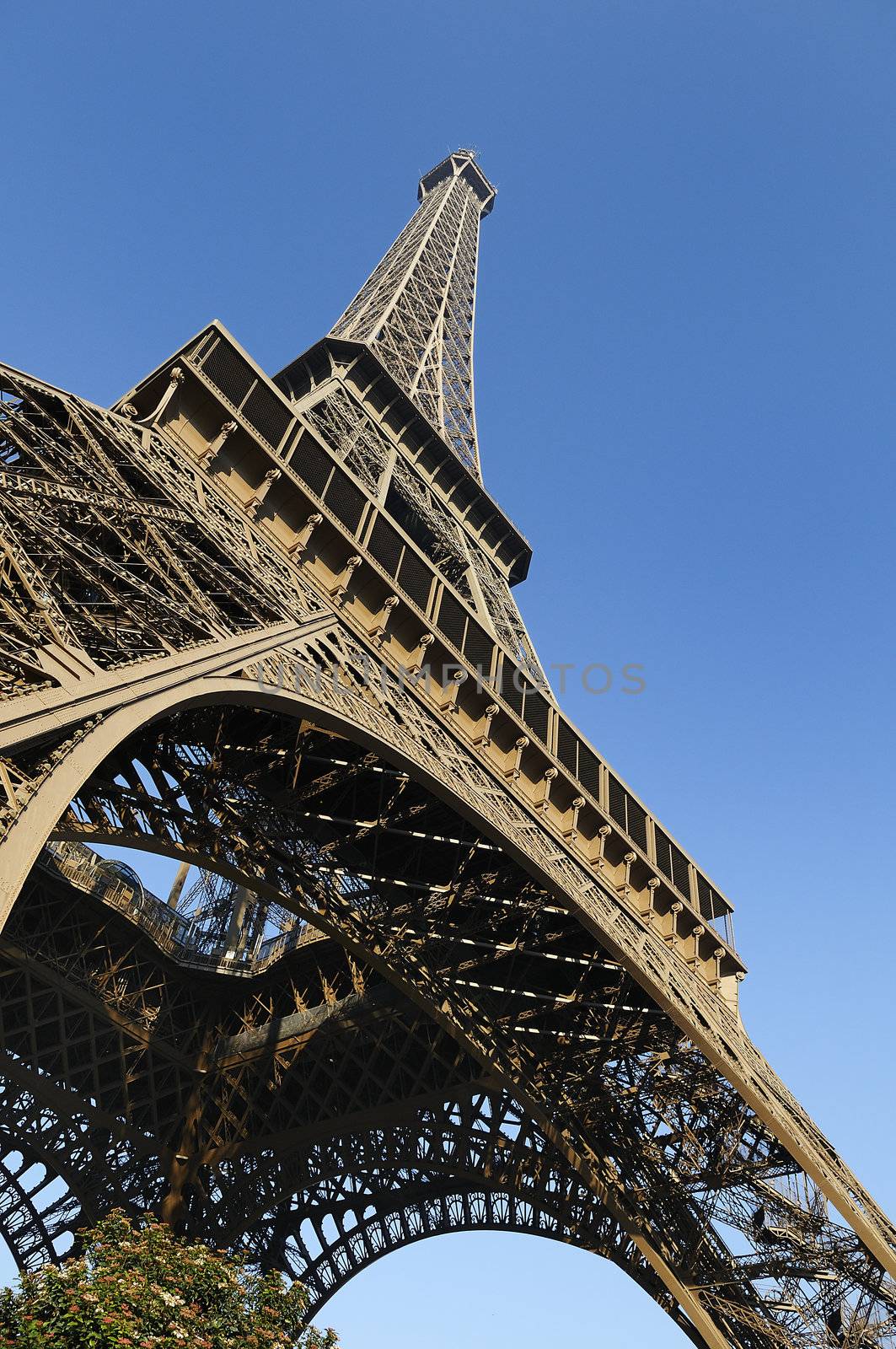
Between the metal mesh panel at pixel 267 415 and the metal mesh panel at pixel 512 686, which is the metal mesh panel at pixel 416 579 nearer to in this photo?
the metal mesh panel at pixel 512 686

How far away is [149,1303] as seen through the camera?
10.9m

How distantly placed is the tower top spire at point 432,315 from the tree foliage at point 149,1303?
33291 millimetres

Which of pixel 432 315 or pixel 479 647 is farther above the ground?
pixel 432 315

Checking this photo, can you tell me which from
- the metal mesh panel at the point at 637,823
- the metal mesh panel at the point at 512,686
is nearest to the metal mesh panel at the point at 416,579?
the metal mesh panel at the point at 512,686

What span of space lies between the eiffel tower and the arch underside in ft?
0.27

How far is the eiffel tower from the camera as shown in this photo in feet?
42.8

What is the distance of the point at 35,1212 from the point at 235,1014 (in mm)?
7301

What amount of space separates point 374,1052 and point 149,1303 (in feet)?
54.1

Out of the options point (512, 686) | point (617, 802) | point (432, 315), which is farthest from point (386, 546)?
point (432, 315)

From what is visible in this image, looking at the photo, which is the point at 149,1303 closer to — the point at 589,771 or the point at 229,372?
the point at 229,372

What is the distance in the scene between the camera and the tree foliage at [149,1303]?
10383mm

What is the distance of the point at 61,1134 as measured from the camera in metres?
29.0

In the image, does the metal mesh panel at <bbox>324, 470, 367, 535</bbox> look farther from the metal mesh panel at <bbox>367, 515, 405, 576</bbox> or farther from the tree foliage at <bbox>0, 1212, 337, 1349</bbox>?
the tree foliage at <bbox>0, 1212, 337, 1349</bbox>

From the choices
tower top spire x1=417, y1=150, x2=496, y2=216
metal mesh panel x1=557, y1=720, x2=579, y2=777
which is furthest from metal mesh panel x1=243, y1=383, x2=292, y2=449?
tower top spire x1=417, y1=150, x2=496, y2=216
